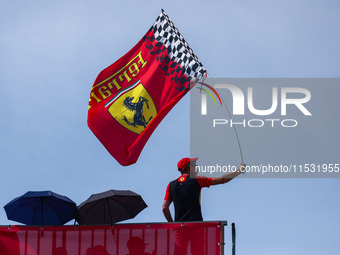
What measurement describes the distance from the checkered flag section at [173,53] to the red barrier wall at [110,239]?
13.1 feet

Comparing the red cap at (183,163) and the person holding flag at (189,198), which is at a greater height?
the red cap at (183,163)

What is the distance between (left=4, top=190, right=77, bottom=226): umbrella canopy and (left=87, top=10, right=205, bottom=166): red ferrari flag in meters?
2.01

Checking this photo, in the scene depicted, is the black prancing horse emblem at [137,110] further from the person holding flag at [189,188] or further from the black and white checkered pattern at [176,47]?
the person holding flag at [189,188]

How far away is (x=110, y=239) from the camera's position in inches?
Answer: 555

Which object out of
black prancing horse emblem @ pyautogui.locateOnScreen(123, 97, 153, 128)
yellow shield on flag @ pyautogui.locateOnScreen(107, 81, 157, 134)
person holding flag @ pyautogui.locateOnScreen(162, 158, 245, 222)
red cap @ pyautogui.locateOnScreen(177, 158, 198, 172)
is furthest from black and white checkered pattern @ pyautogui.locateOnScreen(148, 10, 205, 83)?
person holding flag @ pyautogui.locateOnScreen(162, 158, 245, 222)

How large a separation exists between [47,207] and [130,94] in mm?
3767

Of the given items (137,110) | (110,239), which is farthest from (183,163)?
(137,110)

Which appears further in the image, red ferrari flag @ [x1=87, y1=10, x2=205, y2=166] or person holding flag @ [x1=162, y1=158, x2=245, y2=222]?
red ferrari flag @ [x1=87, y1=10, x2=205, y2=166]

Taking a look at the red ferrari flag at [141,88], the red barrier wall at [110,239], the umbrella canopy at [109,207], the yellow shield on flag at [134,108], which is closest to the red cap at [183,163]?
the red barrier wall at [110,239]

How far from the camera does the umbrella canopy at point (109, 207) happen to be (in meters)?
14.8

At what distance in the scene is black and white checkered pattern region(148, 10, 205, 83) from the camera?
55.1ft

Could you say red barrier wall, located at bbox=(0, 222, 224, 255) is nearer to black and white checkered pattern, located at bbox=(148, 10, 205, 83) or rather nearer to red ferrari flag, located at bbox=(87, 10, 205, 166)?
red ferrari flag, located at bbox=(87, 10, 205, 166)

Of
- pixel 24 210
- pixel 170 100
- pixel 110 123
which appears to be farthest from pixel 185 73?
pixel 24 210

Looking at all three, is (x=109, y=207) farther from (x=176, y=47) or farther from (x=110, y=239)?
(x=176, y=47)
